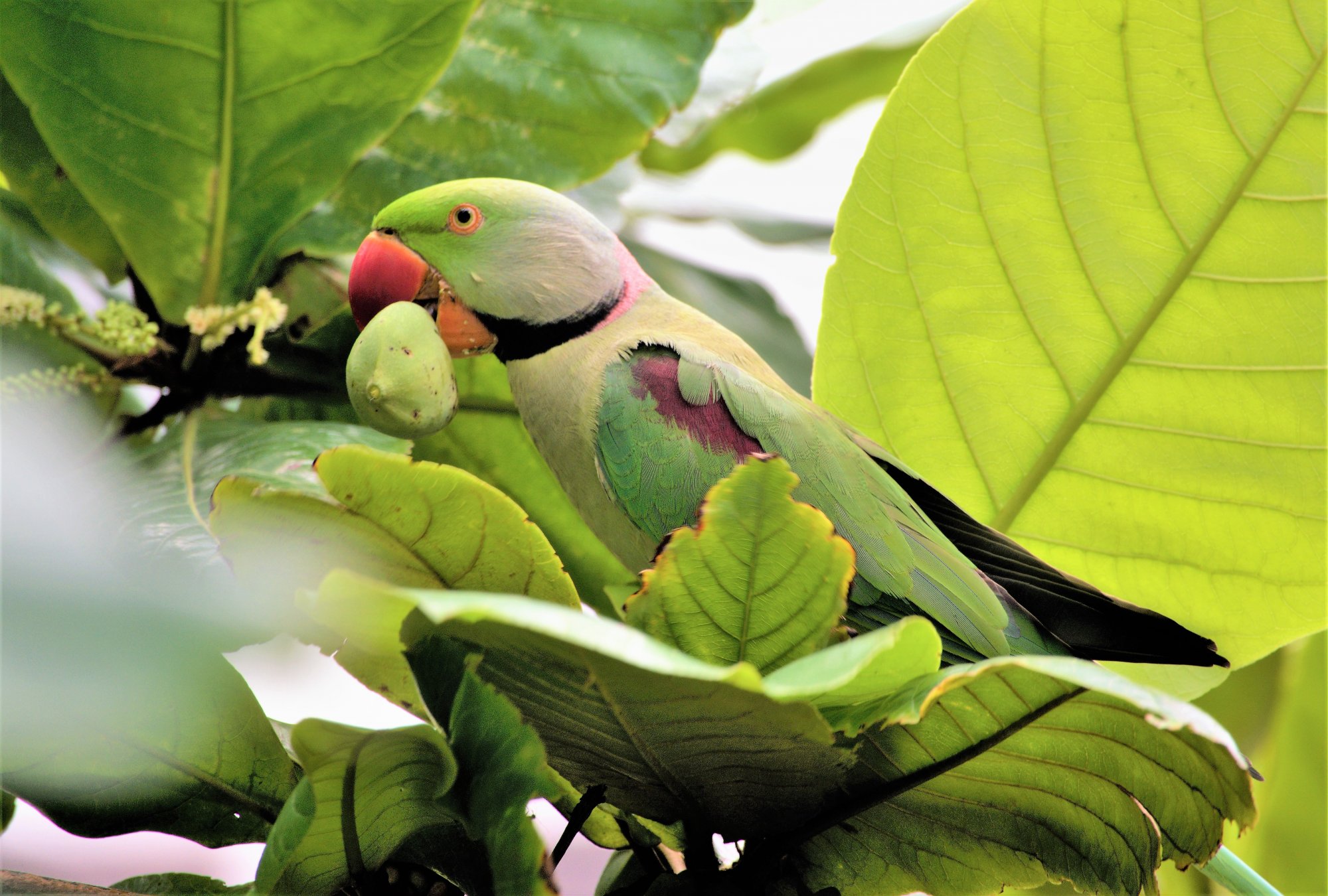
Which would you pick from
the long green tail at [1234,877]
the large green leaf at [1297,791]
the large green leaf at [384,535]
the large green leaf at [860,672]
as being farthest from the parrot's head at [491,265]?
the large green leaf at [1297,791]

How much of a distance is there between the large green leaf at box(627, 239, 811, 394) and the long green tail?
0.67 m

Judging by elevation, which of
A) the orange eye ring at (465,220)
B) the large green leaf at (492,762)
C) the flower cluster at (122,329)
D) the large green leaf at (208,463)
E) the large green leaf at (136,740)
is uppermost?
the orange eye ring at (465,220)

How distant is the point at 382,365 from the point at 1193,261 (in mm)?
547

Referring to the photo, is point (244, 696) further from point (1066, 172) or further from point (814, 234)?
point (814, 234)

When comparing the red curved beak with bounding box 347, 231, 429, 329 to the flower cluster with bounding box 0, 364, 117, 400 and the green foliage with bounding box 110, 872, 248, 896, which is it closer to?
the flower cluster with bounding box 0, 364, 117, 400

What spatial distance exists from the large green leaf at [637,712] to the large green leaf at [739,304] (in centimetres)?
72

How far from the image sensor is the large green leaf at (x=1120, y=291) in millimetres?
696

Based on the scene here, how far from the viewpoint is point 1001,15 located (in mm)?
706

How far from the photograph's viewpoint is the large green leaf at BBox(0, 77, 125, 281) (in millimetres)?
726

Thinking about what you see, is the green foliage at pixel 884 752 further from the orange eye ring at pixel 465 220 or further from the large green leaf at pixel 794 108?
the large green leaf at pixel 794 108

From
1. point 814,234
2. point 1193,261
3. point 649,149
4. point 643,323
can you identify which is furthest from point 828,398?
point 649,149

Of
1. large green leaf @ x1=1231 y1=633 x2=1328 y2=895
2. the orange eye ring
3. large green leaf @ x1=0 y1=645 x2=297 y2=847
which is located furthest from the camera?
large green leaf @ x1=1231 y1=633 x2=1328 y2=895

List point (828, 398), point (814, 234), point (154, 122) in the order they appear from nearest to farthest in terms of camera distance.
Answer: point (154, 122)
point (828, 398)
point (814, 234)

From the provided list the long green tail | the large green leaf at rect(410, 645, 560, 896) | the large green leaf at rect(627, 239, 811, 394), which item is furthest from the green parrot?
the large green leaf at rect(627, 239, 811, 394)
